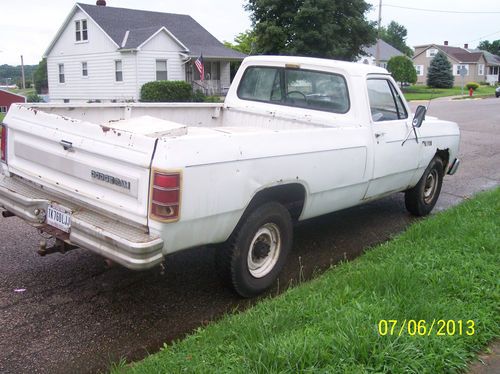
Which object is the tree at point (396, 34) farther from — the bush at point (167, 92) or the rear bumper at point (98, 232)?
the rear bumper at point (98, 232)

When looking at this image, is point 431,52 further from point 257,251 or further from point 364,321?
point 364,321

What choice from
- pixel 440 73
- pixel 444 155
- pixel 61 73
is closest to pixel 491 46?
pixel 440 73

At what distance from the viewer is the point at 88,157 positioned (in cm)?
390

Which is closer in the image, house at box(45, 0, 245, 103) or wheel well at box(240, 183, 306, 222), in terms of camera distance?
wheel well at box(240, 183, 306, 222)

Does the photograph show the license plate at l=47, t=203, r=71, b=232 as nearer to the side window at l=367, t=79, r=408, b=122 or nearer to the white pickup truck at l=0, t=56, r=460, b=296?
the white pickup truck at l=0, t=56, r=460, b=296

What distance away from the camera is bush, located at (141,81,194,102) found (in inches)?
1160

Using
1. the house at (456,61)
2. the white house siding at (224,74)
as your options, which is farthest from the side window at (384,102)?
the house at (456,61)

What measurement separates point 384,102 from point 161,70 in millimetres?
29543

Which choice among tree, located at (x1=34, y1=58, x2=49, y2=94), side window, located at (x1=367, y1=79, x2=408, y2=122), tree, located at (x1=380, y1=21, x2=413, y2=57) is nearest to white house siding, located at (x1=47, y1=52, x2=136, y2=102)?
tree, located at (x1=34, y1=58, x2=49, y2=94)

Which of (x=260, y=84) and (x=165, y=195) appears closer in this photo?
(x=165, y=195)

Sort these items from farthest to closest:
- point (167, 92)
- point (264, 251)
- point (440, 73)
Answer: point (440, 73)
point (167, 92)
point (264, 251)

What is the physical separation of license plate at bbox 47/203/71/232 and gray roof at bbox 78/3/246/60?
29.5 metres

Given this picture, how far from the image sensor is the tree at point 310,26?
1241 inches

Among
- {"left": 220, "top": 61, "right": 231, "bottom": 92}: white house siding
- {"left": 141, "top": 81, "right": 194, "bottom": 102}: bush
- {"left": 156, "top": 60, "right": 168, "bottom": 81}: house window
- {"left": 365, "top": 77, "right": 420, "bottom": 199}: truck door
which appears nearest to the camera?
{"left": 365, "top": 77, "right": 420, "bottom": 199}: truck door
